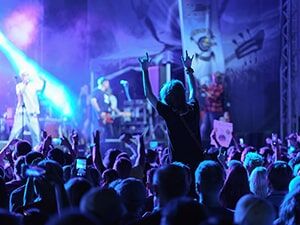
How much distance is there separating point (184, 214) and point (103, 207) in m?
0.50

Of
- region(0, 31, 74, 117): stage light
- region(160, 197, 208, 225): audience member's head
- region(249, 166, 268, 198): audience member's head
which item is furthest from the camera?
region(0, 31, 74, 117): stage light

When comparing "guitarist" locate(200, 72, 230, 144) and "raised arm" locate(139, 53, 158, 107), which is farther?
"guitarist" locate(200, 72, 230, 144)

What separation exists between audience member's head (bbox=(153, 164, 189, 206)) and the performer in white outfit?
39.1ft

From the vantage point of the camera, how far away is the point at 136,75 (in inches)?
614

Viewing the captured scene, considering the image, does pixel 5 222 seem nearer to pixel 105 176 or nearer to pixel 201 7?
pixel 105 176

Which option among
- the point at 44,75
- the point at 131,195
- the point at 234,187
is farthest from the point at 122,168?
the point at 44,75

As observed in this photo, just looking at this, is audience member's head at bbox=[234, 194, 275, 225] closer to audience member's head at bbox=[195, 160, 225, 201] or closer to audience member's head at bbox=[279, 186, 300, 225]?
audience member's head at bbox=[279, 186, 300, 225]

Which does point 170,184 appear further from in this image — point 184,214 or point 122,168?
point 122,168

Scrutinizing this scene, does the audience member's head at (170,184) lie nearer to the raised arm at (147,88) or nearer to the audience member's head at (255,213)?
the audience member's head at (255,213)

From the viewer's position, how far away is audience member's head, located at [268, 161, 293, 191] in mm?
4355

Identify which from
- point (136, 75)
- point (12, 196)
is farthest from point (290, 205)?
point (136, 75)

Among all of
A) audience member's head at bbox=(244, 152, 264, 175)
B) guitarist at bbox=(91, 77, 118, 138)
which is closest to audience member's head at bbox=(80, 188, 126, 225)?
audience member's head at bbox=(244, 152, 264, 175)

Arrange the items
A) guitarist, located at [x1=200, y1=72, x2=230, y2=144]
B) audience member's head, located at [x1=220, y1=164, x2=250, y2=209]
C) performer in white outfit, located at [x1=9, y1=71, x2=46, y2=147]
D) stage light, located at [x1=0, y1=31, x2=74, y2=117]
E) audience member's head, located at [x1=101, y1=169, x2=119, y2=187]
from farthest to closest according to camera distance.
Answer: stage light, located at [x1=0, y1=31, x2=74, y2=117] → performer in white outfit, located at [x1=9, y1=71, x2=46, y2=147] → guitarist, located at [x1=200, y1=72, x2=230, y2=144] → audience member's head, located at [x1=101, y1=169, x2=119, y2=187] → audience member's head, located at [x1=220, y1=164, x2=250, y2=209]

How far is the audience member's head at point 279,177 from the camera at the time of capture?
4.36 m
